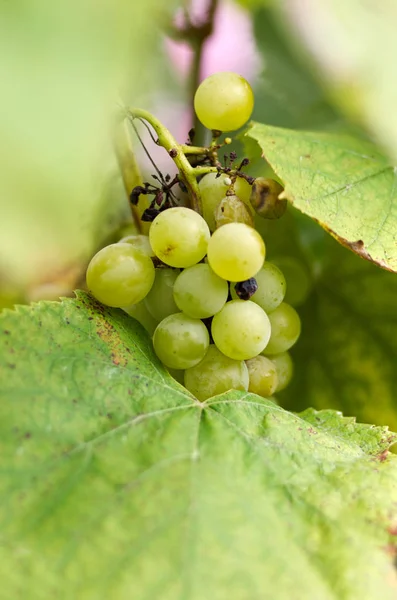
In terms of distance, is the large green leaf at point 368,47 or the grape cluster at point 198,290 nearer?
the grape cluster at point 198,290

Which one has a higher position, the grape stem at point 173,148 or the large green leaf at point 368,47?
the large green leaf at point 368,47

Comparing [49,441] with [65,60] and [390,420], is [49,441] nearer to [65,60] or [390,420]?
[65,60]

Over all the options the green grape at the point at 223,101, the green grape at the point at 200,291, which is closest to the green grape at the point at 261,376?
the green grape at the point at 200,291

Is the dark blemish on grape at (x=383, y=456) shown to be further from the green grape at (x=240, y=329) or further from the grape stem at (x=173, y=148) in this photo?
the grape stem at (x=173, y=148)

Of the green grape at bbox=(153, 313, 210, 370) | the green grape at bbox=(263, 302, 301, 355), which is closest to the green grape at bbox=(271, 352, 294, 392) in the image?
the green grape at bbox=(263, 302, 301, 355)

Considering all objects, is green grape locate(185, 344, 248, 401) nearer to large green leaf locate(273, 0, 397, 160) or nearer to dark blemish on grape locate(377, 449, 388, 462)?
dark blemish on grape locate(377, 449, 388, 462)

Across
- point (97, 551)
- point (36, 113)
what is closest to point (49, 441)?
point (97, 551)

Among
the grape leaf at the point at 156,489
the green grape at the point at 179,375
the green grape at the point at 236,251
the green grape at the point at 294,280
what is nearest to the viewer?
the grape leaf at the point at 156,489

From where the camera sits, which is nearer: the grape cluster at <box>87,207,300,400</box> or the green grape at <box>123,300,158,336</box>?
the grape cluster at <box>87,207,300,400</box>
